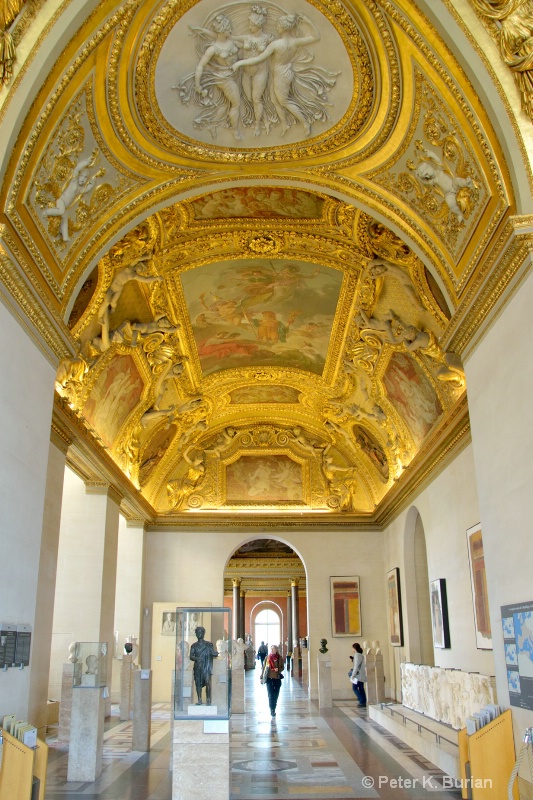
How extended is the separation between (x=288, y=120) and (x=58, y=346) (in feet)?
15.7

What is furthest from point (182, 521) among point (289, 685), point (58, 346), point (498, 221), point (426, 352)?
point (498, 221)

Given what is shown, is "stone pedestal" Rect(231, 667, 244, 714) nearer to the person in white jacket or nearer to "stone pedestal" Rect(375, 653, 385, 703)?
the person in white jacket

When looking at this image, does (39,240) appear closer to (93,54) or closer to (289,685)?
(93,54)

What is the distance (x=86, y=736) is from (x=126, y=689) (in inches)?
297

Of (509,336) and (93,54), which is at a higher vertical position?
(93,54)

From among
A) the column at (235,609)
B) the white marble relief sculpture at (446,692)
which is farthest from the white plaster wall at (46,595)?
the column at (235,609)

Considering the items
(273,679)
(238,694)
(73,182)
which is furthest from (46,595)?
(73,182)

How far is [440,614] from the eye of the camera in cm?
1595

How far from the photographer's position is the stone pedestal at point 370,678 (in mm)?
19516

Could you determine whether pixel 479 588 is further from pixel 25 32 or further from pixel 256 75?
pixel 25 32

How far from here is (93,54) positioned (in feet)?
28.5

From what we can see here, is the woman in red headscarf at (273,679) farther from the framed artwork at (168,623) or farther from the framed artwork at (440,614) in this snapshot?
the framed artwork at (440,614)

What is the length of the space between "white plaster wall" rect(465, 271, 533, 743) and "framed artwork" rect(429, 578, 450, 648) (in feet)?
23.0

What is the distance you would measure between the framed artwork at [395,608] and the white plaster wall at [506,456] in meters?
12.0
